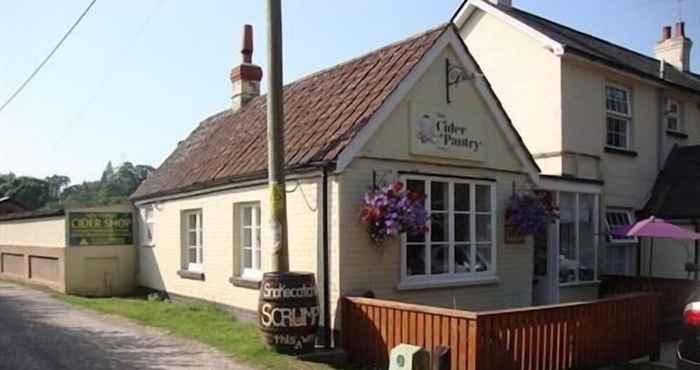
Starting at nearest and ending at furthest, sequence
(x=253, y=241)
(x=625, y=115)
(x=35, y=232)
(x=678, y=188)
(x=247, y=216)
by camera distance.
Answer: (x=253, y=241), (x=247, y=216), (x=625, y=115), (x=678, y=188), (x=35, y=232)

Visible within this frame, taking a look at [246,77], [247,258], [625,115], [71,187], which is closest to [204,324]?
[247,258]

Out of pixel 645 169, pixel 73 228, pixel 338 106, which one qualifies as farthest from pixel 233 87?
pixel 645 169

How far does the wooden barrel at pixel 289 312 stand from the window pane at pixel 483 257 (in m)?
3.75

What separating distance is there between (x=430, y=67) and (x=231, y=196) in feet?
14.9

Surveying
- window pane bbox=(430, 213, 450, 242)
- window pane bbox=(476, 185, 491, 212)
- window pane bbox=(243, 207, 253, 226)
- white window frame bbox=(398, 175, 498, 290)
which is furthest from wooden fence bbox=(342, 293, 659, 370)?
window pane bbox=(243, 207, 253, 226)

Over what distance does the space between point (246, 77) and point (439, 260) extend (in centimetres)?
900

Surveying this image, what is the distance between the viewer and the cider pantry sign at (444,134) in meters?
10.8

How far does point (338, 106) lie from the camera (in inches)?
449

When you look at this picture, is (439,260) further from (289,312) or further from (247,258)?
(247,258)

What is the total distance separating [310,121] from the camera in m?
11.8

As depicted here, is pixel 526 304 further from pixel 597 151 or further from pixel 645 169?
pixel 645 169

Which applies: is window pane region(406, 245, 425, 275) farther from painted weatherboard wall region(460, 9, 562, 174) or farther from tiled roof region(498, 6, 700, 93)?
tiled roof region(498, 6, 700, 93)

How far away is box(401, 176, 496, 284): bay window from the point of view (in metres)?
10.9

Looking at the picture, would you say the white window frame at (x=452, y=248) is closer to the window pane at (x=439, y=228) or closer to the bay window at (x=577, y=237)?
the window pane at (x=439, y=228)
